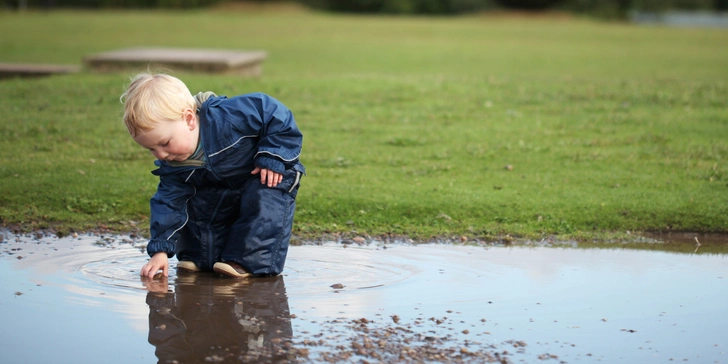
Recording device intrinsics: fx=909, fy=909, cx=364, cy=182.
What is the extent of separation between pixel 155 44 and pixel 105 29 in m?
6.67

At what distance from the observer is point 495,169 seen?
7.41m

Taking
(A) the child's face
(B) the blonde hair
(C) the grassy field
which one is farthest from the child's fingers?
(C) the grassy field

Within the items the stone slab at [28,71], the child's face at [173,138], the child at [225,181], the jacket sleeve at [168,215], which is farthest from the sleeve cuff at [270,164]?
the stone slab at [28,71]

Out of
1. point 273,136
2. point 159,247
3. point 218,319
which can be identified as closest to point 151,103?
point 273,136

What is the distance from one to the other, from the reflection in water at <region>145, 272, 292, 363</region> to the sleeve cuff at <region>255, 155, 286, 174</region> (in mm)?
570

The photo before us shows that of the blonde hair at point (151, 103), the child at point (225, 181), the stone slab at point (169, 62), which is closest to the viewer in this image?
the blonde hair at point (151, 103)

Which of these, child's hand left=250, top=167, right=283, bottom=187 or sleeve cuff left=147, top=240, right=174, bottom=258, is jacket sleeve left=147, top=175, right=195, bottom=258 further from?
child's hand left=250, top=167, right=283, bottom=187

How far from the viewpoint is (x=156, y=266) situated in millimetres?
4527

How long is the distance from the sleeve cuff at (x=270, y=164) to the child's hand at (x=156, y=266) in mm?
679

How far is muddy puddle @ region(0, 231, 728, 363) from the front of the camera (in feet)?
11.6

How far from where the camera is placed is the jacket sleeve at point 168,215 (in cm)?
456

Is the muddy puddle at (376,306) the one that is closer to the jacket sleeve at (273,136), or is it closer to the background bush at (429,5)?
the jacket sleeve at (273,136)

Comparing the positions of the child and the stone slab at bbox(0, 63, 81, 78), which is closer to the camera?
the child

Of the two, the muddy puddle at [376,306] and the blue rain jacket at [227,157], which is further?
the blue rain jacket at [227,157]
